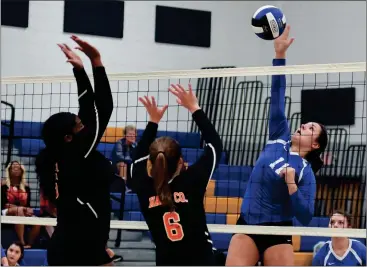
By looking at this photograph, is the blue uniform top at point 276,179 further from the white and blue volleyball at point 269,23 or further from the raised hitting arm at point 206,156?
the raised hitting arm at point 206,156

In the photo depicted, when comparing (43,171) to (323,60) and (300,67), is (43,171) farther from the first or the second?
(323,60)

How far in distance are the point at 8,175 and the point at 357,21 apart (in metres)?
6.65

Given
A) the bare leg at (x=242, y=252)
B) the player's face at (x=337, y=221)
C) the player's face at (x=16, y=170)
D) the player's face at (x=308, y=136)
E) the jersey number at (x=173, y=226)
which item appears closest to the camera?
the jersey number at (x=173, y=226)

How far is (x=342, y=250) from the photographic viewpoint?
7.99 meters

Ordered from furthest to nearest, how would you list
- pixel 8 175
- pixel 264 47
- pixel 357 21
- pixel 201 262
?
pixel 264 47 → pixel 357 21 → pixel 8 175 → pixel 201 262

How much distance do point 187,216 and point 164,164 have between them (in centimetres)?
35

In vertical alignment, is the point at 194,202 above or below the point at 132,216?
above

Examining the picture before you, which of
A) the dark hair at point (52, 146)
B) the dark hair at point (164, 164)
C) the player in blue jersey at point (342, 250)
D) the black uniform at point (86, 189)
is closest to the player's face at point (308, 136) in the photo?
the dark hair at point (164, 164)

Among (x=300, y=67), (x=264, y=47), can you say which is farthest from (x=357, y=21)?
(x=300, y=67)

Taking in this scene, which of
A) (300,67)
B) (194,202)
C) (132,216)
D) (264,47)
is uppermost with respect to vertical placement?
(264,47)

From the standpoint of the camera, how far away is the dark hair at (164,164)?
5090mm

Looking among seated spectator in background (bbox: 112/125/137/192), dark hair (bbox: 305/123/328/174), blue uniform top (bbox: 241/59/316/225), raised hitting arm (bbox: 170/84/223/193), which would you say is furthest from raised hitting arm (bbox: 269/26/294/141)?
seated spectator in background (bbox: 112/125/137/192)

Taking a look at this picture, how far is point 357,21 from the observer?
13.0 m

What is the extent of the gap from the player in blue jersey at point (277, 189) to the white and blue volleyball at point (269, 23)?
0.06 meters
